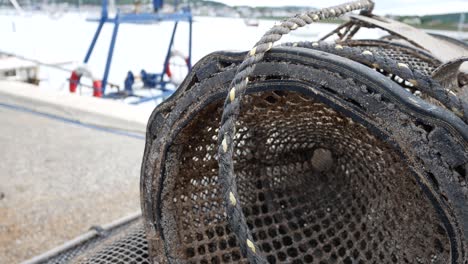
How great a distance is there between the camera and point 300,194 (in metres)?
1.53

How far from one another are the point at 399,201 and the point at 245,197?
458mm

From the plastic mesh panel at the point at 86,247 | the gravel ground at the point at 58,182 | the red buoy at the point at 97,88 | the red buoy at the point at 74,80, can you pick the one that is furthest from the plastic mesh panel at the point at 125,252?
the red buoy at the point at 74,80

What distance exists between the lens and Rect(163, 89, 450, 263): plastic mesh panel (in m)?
1.11

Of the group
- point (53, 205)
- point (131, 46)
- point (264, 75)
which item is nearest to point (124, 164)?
point (53, 205)

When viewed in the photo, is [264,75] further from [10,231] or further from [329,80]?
[10,231]

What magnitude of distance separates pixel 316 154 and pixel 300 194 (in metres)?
0.15

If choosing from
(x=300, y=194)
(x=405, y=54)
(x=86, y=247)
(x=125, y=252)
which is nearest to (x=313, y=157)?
(x=300, y=194)

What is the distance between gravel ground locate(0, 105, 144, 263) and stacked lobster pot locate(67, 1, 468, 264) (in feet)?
3.36

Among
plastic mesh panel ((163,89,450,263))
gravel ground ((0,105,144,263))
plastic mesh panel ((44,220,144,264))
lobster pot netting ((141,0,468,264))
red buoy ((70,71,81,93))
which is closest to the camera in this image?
lobster pot netting ((141,0,468,264))

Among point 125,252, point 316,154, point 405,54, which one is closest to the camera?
point 405,54

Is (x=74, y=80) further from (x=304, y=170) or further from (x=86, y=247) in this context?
(x=304, y=170)

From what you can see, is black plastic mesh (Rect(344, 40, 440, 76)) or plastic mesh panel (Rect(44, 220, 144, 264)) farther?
plastic mesh panel (Rect(44, 220, 144, 264))

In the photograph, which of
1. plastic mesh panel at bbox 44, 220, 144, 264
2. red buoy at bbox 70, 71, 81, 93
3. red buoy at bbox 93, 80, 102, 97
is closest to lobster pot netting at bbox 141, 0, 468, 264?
plastic mesh panel at bbox 44, 220, 144, 264

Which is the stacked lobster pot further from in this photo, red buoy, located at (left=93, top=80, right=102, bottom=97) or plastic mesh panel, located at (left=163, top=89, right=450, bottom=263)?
red buoy, located at (left=93, top=80, right=102, bottom=97)
